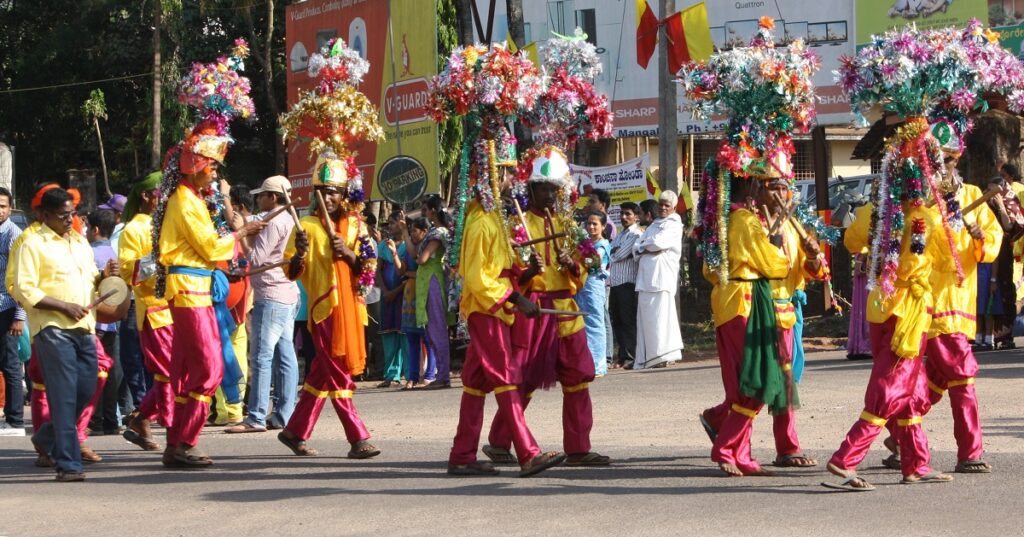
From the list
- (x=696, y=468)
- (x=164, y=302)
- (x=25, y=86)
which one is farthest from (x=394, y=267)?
(x=25, y=86)

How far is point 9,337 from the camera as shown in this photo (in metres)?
11.8

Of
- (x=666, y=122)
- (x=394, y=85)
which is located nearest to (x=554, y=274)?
(x=666, y=122)

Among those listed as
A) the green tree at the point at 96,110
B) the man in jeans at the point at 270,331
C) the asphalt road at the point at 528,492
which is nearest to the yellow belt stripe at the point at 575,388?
the asphalt road at the point at 528,492

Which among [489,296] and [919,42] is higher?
[919,42]

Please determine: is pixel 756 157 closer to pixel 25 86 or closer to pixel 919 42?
pixel 919 42

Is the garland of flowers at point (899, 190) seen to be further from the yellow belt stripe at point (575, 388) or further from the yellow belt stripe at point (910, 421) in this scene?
the yellow belt stripe at point (575, 388)

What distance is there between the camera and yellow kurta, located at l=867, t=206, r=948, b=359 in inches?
307

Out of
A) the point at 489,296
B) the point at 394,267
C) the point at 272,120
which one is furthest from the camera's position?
the point at 272,120

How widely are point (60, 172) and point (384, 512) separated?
3539 cm

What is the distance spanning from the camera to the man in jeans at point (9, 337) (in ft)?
38.3

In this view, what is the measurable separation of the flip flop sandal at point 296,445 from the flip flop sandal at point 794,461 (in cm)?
320

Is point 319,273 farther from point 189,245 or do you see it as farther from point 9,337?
point 9,337

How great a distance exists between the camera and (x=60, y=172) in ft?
133

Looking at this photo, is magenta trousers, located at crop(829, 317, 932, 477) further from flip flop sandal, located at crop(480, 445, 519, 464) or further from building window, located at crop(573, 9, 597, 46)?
building window, located at crop(573, 9, 597, 46)
